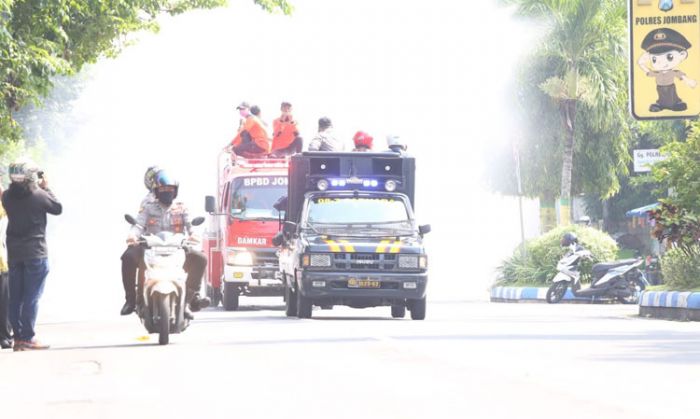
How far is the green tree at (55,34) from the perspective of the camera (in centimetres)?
2398

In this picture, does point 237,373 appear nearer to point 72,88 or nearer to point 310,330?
point 310,330

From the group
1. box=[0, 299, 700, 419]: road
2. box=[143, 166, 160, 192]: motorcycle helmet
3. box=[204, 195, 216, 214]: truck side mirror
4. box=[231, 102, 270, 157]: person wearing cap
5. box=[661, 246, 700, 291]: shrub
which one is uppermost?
box=[231, 102, 270, 157]: person wearing cap

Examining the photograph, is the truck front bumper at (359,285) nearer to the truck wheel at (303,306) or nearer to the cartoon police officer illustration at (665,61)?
the truck wheel at (303,306)

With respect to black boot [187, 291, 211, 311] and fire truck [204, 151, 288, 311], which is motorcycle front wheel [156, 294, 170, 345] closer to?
black boot [187, 291, 211, 311]

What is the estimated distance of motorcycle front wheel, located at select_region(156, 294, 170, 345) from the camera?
56.9 ft

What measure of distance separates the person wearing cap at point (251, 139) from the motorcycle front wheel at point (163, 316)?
45.2 ft

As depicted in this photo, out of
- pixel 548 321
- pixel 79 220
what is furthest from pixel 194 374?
pixel 79 220

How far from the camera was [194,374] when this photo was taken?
43.2ft

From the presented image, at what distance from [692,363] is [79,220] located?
330 ft

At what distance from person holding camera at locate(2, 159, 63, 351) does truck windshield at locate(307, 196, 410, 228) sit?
25.4 feet

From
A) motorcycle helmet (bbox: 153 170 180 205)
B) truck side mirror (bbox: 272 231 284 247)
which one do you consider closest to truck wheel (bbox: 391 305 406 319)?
truck side mirror (bbox: 272 231 284 247)

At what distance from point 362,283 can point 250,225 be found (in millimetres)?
6239

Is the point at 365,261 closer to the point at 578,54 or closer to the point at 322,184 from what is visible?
the point at 322,184

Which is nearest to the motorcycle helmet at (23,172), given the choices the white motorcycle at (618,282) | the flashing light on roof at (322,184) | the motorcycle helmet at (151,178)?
the motorcycle helmet at (151,178)
